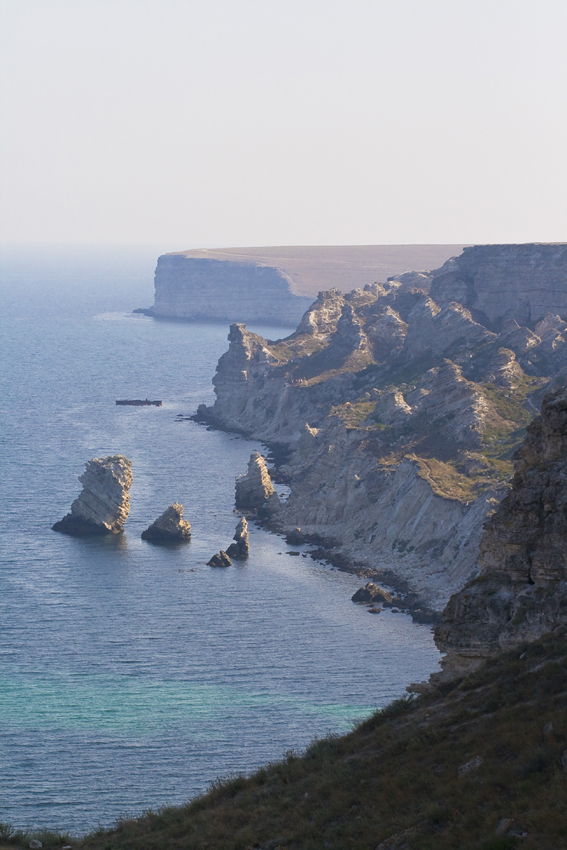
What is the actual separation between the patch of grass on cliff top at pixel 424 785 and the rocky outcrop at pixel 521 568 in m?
1.57

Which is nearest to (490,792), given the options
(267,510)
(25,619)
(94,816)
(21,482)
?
(94,816)

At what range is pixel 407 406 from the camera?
11444cm

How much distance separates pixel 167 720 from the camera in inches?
2258

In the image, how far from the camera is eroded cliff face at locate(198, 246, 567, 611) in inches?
3506

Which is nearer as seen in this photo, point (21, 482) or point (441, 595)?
point (441, 595)

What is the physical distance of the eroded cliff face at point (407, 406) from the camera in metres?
89.1

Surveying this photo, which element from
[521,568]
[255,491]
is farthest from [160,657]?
[255,491]

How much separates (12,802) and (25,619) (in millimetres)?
24692

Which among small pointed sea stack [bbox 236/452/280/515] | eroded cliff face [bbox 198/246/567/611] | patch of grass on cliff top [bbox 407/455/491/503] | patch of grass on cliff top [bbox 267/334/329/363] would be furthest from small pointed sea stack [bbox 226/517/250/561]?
patch of grass on cliff top [bbox 267/334/329/363]

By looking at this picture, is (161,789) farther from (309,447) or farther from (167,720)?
A: (309,447)

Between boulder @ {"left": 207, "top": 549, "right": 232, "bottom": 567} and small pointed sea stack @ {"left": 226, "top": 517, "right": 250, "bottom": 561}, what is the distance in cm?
139

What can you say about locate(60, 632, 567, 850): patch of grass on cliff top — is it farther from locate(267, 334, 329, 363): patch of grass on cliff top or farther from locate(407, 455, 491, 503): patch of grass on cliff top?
locate(267, 334, 329, 363): patch of grass on cliff top

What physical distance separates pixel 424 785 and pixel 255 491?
8334 centimetres

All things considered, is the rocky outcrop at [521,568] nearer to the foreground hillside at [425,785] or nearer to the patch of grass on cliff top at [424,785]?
the foreground hillside at [425,785]
